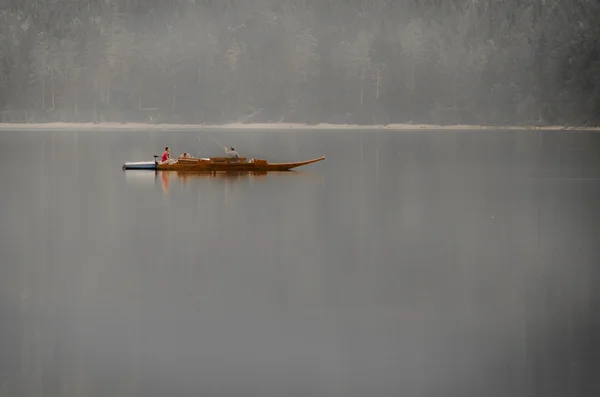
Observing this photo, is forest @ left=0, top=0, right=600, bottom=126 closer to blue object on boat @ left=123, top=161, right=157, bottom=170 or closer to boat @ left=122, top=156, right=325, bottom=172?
boat @ left=122, top=156, right=325, bottom=172

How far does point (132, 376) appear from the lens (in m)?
16.8

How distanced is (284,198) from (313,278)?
19.8 meters

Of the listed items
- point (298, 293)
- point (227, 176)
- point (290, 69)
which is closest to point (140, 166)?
point (227, 176)

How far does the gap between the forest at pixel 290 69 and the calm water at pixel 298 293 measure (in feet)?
384

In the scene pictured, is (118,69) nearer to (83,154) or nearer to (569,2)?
A: (569,2)

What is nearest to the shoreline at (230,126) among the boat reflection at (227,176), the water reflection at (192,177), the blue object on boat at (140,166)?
the boat reflection at (227,176)

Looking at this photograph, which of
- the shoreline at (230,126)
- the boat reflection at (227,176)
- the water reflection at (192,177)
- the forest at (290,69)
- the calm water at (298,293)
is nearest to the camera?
the calm water at (298,293)

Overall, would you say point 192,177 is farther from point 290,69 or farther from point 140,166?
point 290,69

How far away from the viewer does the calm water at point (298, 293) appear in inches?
666

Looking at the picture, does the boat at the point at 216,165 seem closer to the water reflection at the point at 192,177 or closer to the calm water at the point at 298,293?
the water reflection at the point at 192,177

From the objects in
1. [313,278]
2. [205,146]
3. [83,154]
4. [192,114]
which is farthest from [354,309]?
[192,114]

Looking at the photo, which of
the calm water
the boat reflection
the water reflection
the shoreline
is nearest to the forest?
the shoreline

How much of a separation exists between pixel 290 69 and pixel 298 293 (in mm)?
157084

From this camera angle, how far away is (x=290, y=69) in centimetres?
17862
